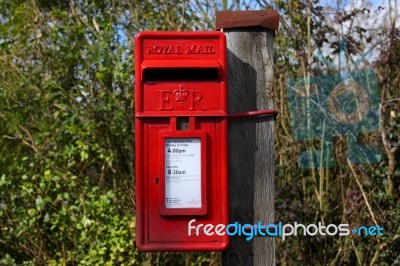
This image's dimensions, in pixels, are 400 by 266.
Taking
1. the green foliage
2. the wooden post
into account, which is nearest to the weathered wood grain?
the wooden post

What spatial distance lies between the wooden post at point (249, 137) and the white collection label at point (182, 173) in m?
0.16

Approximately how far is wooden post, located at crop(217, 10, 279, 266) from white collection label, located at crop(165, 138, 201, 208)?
160mm

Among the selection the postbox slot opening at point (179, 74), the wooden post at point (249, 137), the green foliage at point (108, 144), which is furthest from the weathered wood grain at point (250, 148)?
the green foliage at point (108, 144)

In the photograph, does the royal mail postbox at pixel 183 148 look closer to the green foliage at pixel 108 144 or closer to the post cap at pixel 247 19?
the post cap at pixel 247 19

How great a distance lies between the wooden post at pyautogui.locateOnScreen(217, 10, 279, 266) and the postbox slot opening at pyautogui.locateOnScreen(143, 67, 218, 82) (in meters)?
0.11

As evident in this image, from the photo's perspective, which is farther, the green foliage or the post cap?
the green foliage

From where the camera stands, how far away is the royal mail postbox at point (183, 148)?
2885mm

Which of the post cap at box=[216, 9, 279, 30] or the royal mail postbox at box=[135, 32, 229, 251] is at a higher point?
the post cap at box=[216, 9, 279, 30]

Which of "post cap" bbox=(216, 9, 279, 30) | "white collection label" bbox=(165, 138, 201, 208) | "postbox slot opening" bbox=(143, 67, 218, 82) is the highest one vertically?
"post cap" bbox=(216, 9, 279, 30)

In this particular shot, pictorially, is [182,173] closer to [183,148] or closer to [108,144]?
[183,148]

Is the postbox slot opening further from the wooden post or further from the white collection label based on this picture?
the white collection label

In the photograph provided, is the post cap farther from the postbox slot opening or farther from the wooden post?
the postbox slot opening

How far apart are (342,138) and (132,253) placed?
1.90m

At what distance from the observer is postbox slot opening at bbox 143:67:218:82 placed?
9.52ft
